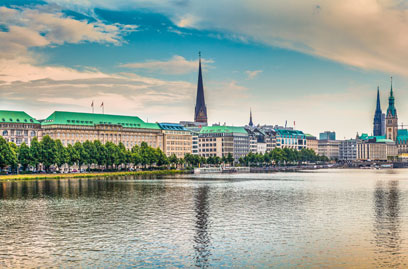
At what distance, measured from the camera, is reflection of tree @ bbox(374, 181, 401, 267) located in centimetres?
3528

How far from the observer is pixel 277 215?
55.2m

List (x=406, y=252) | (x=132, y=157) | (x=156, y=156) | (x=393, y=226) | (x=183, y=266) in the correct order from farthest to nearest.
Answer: (x=156, y=156) → (x=132, y=157) → (x=393, y=226) → (x=406, y=252) → (x=183, y=266)

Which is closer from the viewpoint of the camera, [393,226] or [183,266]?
[183,266]

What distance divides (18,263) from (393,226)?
102ft

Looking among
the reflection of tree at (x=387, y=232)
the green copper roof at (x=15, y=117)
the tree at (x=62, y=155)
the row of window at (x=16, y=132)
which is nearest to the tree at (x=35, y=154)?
the tree at (x=62, y=155)

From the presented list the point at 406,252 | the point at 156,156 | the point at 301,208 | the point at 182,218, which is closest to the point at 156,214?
the point at 182,218

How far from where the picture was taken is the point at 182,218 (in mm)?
52906

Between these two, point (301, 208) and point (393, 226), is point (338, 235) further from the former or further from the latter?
point (301, 208)

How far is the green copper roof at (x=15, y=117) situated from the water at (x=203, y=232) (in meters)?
117

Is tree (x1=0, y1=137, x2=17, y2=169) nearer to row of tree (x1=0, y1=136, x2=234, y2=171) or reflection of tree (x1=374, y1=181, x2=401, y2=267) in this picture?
row of tree (x1=0, y1=136, x2=234, y2=171)

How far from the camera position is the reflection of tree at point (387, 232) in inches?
1389

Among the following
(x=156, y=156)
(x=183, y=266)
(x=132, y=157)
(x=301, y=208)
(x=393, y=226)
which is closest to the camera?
(x=183, y=266)

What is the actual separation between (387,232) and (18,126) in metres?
157

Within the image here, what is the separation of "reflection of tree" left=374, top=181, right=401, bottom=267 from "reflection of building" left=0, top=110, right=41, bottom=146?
450 feet
